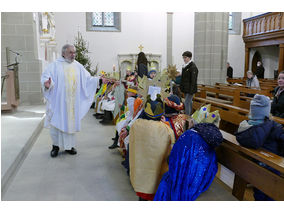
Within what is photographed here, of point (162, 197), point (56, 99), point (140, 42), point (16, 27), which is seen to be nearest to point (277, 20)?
point (140, 42)

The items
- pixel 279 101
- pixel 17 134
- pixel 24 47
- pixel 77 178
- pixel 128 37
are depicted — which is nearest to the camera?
pixel 77 178

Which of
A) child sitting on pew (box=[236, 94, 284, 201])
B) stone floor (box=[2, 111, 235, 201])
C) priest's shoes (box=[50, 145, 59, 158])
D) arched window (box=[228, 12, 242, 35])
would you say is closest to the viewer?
child sitting on pew (box=[236, 94, 284, 201])

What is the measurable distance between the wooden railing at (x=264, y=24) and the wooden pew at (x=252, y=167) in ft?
37.3

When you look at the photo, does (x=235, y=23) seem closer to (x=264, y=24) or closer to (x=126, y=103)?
(x=264, y=24)

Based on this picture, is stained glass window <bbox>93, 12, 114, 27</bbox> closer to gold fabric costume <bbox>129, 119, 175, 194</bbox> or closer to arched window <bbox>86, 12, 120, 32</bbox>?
arched window <bbox>86, 12, 120, 32</bbox>

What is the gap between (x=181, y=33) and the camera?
1386cm

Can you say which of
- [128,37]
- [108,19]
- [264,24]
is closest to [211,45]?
[264,24]

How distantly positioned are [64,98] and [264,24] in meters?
11.9

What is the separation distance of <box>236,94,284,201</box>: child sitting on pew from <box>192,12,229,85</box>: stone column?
8608mm

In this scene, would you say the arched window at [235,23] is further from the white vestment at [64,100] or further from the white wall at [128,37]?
the white vestment at [64,100]

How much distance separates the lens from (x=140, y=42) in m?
13.5

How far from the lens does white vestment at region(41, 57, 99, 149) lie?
388cm

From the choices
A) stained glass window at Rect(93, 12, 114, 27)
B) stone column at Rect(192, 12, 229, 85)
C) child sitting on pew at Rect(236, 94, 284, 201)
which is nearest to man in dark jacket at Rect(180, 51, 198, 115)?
child sitting on pew at Rect(236, 94, 284, 201)

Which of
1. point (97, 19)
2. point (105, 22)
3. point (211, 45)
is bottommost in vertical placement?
point (211, 45)
